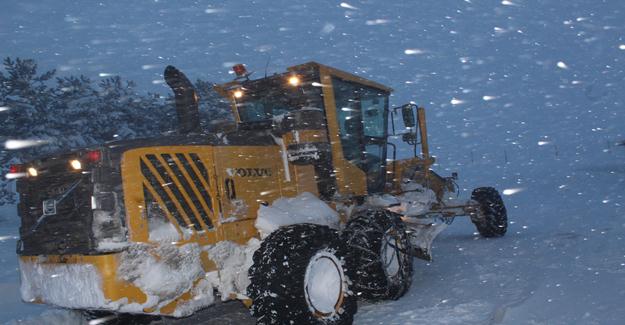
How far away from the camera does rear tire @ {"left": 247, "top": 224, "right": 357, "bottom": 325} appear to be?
4.35 m

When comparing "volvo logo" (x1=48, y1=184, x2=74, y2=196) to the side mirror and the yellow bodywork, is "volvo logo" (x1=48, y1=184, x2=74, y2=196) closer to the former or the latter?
the yellow bodywork

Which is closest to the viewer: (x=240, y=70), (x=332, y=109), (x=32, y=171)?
(x=32, y=171)

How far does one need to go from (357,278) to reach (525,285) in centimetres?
176

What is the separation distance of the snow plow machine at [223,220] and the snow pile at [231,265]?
0.01m

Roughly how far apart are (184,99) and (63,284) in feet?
7.05

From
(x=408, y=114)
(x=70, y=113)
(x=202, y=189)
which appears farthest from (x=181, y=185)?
(x=70, y=113)

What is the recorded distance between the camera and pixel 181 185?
450cm

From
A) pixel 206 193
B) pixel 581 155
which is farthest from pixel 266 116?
pixel 581 155

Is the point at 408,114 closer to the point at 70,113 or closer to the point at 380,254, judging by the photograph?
the point at 380,254

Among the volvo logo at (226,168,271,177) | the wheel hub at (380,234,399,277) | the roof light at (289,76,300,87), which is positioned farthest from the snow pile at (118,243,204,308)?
the roof light at (289,76,300,87)

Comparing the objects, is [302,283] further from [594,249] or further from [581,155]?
[581,155]

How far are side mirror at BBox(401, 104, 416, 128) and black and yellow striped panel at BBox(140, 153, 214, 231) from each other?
12.1 feet

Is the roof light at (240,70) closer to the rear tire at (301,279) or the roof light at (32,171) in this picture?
the rear tire at (301,279)

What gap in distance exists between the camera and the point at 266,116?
6.69m
